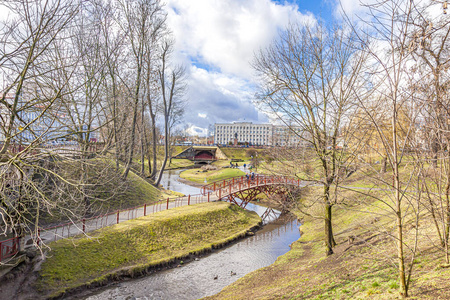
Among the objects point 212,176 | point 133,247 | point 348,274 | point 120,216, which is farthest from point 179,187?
point 348,274

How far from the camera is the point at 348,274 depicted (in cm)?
861

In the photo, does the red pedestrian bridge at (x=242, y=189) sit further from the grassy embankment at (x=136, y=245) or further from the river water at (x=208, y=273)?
the river water at (x=208, y=273)

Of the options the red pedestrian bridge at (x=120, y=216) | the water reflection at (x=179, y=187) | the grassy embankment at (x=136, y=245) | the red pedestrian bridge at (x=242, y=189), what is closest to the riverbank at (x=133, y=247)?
the grassy embankment at (x=136, y=245)

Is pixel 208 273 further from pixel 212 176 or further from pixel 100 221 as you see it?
pixel 212 176

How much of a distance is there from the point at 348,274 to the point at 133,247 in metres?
10.1

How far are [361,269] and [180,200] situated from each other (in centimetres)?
1531

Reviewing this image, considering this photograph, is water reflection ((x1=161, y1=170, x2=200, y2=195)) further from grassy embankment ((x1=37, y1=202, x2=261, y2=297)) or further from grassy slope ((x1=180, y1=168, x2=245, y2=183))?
grassy embankment ((x1=37, y1=202, x2=261, y2=297))

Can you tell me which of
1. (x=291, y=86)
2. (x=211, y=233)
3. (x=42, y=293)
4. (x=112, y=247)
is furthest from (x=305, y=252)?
(x=42, y=293)

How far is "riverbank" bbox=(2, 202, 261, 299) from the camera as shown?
10672mm

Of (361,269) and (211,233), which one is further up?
(361,269)

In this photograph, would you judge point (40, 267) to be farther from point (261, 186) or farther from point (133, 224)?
point (261, 186)

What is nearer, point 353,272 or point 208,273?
point 353,272

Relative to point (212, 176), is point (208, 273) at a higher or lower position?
lower

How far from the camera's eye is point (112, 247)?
13.1 metres
